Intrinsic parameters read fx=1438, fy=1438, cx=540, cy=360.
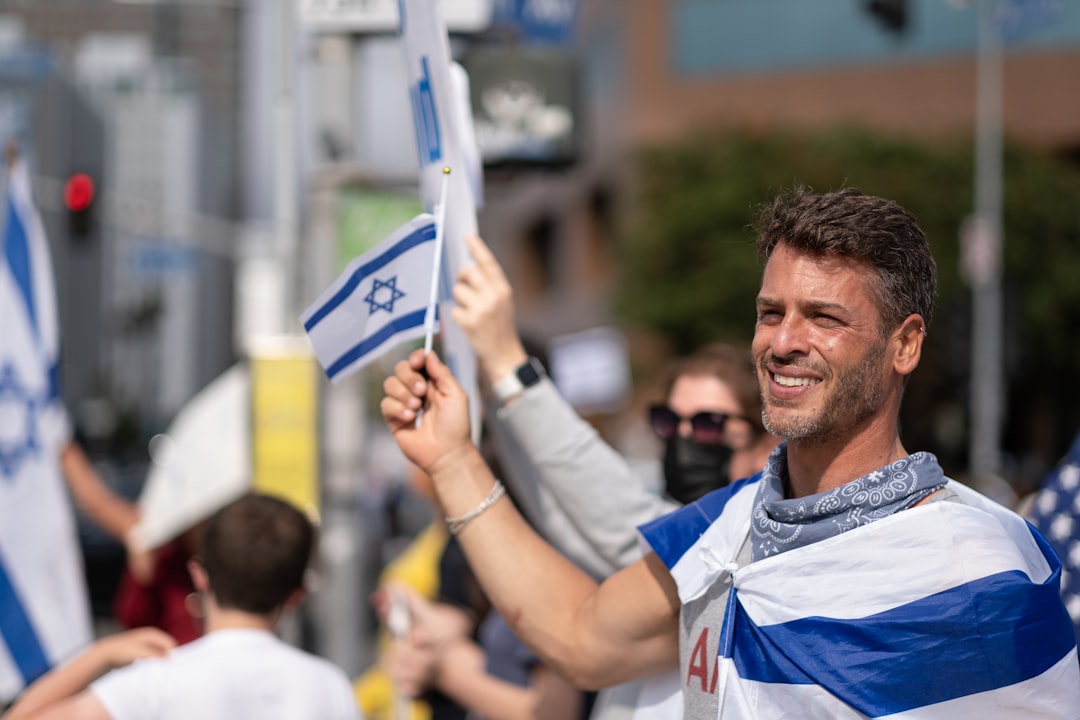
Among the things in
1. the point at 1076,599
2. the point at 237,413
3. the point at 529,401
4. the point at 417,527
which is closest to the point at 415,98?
the point at 529,401

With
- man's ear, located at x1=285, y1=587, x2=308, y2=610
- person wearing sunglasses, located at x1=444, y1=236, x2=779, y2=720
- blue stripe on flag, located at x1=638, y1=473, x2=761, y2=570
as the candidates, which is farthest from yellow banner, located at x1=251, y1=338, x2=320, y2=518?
blue stripe on flag, located at x1=638, y1=473, x2=761, y2=570

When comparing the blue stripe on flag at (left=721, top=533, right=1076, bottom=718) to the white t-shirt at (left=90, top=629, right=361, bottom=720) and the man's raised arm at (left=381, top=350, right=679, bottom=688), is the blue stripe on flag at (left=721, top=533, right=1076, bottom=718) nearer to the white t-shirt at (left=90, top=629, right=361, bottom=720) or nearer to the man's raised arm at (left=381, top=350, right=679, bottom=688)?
the man's raised arm at (left=381, top=350, right=679, bottom=688)

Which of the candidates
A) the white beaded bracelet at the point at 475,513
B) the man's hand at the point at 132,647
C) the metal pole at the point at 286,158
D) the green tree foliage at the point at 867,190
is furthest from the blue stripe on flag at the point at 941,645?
the green tree foliage at the point at 867,190

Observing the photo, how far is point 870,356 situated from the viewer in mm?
2152

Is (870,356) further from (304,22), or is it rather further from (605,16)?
(605,16)

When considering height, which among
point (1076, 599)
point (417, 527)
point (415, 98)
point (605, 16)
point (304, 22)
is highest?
point (605, 16)

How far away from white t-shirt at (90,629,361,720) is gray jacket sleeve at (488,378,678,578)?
25.3 inches

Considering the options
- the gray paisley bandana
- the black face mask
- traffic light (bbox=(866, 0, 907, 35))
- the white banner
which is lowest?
the black face mask

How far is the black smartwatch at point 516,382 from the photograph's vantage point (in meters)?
2.83

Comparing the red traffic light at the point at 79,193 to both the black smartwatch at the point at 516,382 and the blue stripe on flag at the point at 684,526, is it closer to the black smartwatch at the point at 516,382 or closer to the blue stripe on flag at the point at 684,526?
the black smartwatch at the point at 516,382

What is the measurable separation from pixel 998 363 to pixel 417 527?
39.5 feet

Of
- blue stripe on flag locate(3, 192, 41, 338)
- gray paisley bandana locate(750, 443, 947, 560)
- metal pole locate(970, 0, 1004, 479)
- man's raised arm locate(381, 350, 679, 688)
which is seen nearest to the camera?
gray paisley bandana locate(750, 443, 947, 560)

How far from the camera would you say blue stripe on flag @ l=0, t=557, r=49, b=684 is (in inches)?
178

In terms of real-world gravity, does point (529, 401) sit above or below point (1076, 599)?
above
